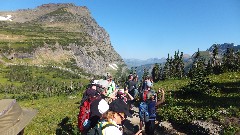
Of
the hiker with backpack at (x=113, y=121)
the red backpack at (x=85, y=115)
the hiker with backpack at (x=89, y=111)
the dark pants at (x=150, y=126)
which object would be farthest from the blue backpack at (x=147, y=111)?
the hiker with backpack at (x=113, y=121)

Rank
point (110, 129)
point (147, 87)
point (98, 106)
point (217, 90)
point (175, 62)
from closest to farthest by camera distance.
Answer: point (110, 129) → point (98, 106) → point (147, 87) → point (217, 90) → point (175, 62)

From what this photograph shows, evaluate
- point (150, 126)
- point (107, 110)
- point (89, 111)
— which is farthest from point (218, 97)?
point (107, 110)

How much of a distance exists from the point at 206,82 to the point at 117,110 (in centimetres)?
2600

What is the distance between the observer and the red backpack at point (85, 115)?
10985 millimetres

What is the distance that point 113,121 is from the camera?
7.31 m

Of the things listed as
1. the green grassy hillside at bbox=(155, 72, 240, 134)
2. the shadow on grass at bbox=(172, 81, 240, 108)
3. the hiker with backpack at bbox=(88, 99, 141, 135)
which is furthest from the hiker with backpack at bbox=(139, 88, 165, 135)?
the hiker with backpack at bbox=(88, 99, 141, 135)

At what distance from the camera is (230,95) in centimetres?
2777

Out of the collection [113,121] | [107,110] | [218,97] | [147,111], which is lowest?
[218,97]

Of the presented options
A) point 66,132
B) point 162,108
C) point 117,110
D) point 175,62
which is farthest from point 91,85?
point 175,62

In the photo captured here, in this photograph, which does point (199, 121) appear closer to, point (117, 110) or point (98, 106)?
point (98, 106)

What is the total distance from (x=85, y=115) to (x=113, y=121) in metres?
4.07

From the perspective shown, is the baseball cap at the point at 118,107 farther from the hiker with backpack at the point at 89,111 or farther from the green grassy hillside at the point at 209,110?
the green grassy hillside at the point at 209,110

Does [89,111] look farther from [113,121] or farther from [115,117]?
[113,121]

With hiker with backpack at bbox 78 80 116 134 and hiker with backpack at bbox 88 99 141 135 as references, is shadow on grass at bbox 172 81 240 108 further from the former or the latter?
hiker with backpack at bbox 88 99 141 135
